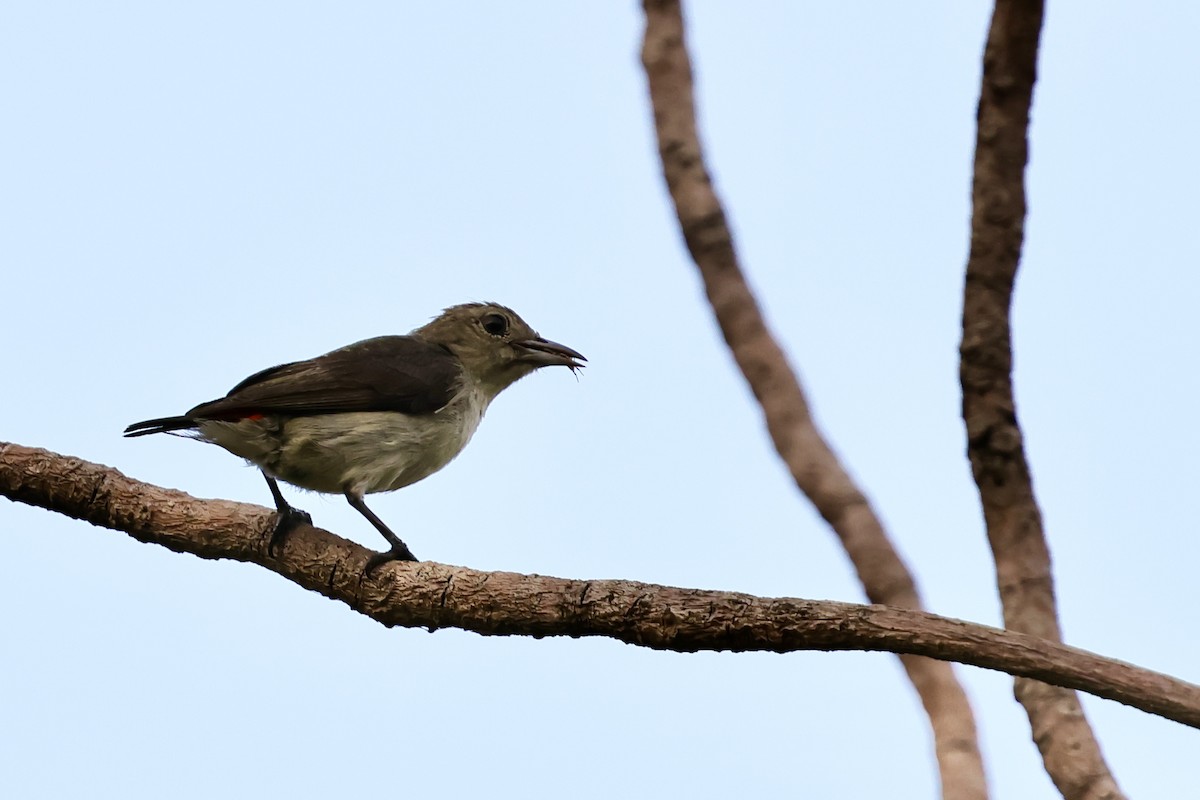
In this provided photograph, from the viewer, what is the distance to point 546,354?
748 cm

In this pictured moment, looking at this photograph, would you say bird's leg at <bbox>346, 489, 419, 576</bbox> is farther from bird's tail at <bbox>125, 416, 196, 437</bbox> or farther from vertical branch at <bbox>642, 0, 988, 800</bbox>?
vertical branch at <bbox>642, 0, 988, 800</bbox>

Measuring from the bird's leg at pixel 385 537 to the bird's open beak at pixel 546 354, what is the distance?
1.63 metres

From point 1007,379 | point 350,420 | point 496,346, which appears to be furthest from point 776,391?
point 496,346

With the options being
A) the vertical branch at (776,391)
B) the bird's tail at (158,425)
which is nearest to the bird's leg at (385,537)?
the bird's tail at (158,425)

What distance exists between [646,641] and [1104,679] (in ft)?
4.27

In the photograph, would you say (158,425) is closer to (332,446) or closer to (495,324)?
(332,446)

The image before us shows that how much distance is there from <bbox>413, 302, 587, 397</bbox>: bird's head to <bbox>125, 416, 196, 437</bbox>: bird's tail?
1717mm

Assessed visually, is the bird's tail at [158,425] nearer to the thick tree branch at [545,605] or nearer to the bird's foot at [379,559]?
the thick tree branch at [545,605]

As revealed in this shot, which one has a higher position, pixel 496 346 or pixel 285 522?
pixel 496 346

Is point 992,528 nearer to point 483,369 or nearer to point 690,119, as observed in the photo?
point 690,119

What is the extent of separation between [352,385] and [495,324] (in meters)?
1.37

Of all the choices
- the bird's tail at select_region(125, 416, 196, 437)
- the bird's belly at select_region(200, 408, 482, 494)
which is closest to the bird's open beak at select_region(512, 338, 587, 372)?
the bird's belly at select_region(200, 408, 482, 494)

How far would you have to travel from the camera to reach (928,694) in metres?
4.33

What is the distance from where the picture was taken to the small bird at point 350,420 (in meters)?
6.06
